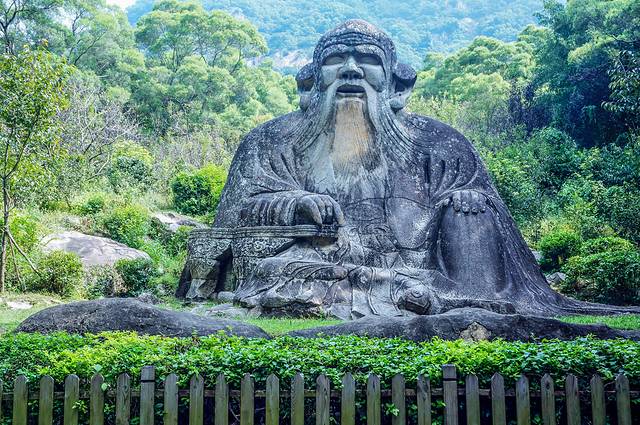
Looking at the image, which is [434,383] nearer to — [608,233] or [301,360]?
[301,360]

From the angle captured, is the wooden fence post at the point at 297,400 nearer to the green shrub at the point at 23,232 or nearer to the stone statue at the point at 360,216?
the stone statue at the point at 360,216

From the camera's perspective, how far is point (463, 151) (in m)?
11.6

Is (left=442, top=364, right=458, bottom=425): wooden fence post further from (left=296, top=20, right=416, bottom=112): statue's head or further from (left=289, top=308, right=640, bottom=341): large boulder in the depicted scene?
(left=296, top=20, right=416, bottom=112): statue's head

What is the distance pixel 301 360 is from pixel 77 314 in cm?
288

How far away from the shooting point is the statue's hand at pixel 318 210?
10.3 m

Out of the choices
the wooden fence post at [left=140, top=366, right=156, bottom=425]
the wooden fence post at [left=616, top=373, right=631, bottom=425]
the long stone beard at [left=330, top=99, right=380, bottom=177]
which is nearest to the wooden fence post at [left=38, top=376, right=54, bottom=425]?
the wooden fence post at [left=140, top=366, right=156, bottom=425]

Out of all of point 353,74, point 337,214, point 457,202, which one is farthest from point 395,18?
point 337,214

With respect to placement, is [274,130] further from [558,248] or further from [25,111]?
[558,248]

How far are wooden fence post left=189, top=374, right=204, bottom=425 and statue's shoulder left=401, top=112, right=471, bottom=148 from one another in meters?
7.37

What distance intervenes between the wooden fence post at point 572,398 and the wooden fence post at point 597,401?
9cm

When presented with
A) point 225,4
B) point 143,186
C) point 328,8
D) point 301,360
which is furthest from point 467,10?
point 301,360

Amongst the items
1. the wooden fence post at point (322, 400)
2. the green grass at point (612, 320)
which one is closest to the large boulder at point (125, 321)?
the wooden fence post at point (322, 400)

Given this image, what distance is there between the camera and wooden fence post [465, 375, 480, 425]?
4922 mm

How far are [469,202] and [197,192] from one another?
12.0 metres
